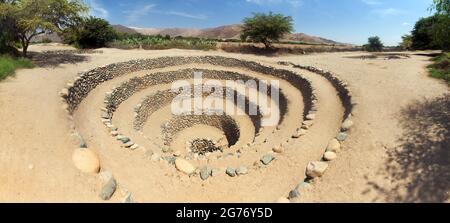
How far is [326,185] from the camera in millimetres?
8523

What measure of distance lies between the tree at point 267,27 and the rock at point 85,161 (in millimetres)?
22872

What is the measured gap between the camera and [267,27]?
28547 millimetres

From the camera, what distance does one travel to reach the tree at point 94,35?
30484 millimetres

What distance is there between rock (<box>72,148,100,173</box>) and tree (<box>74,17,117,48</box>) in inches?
980

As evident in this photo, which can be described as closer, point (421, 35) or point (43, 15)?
point (43, 15)

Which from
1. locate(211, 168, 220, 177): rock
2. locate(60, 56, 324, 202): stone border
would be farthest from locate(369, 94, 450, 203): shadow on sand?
locate(211, 168, 220, 177): rock

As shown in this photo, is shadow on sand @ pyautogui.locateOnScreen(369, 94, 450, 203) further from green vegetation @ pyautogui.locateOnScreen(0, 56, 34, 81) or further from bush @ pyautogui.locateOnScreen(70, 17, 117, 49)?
bush @ pyautogui.locateOnScreen(70, 17, 117, 49)

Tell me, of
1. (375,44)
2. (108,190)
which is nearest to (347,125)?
(108,190)

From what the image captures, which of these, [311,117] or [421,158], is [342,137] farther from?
[311,117]

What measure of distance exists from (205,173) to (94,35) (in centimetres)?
2661

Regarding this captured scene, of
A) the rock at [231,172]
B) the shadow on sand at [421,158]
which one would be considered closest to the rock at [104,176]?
the rock at [231,172]

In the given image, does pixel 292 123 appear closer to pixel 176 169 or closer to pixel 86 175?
pixel 176 169

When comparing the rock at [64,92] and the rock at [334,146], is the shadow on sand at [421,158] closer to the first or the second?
the rock at [334,146]

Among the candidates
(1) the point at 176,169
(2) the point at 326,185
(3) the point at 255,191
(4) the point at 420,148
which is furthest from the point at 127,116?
(4) the point at 420,148
